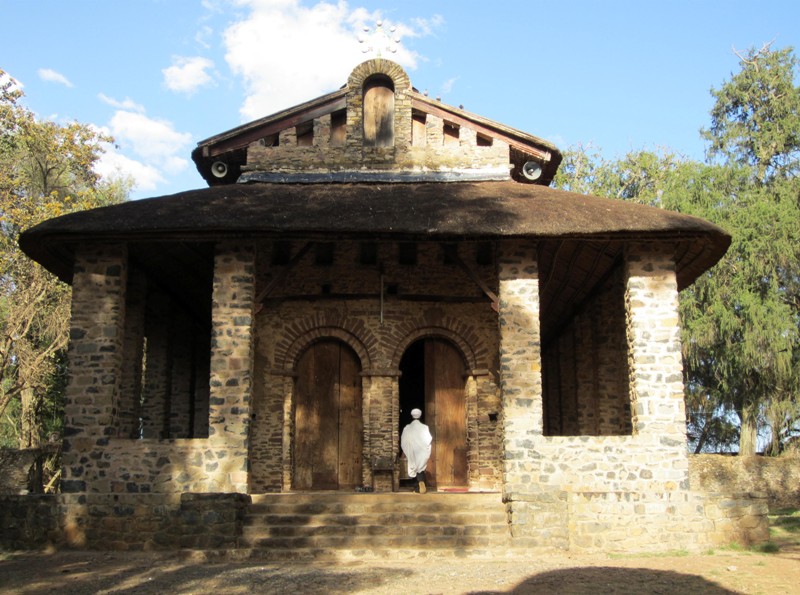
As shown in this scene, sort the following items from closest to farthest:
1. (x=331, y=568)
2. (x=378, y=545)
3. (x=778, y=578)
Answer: (x=778, y=578), (x=331, y=568), (x=378, y=545)

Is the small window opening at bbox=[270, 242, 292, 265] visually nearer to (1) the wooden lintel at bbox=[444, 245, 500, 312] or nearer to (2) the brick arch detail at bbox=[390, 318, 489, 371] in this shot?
(2) the brick arch detail at bbox=[390, 318, 489, 371]

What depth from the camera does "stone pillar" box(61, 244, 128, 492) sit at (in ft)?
38.2

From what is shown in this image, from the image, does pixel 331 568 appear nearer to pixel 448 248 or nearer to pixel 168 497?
pixel 168 497

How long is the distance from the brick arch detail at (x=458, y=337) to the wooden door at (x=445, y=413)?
8.9 inches

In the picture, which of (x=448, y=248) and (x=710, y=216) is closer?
(x=448, y=248)

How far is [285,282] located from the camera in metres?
14.7

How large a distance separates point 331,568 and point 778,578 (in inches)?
200

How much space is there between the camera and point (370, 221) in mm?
12023

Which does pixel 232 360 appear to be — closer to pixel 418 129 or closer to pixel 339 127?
pixel 339 127

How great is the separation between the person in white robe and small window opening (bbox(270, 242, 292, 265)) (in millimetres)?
3695

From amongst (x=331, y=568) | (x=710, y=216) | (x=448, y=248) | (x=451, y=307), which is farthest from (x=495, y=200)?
(x=710, y=216)

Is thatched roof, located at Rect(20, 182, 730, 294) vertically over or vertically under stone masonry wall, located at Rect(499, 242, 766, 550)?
over

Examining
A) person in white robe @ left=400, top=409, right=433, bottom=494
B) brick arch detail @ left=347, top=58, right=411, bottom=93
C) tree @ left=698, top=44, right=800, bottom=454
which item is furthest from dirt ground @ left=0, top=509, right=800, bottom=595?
tree @ left=698, top=44, right=800, bottom=454

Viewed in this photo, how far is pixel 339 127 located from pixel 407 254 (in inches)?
115
